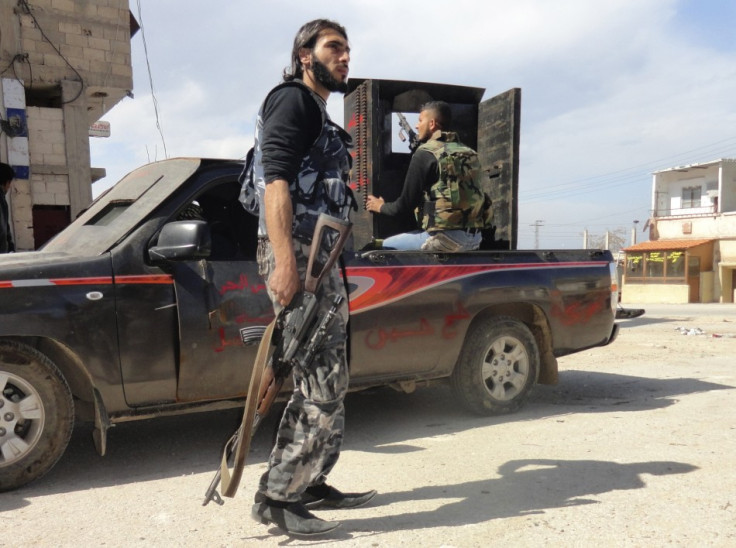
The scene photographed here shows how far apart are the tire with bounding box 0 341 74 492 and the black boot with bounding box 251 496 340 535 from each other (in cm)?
127

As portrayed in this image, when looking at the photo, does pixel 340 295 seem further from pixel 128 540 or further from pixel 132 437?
pixel 132 437

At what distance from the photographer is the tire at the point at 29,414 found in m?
3.14

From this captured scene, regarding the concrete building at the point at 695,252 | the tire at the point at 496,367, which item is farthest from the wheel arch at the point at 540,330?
the concrete building at the point at 695,252

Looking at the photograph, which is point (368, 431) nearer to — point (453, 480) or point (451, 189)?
point (453, 480)

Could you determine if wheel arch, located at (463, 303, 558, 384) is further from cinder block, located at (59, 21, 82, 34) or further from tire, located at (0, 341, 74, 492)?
cinder block, located at (59, 21, 82, 34)

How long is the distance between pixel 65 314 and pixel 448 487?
7.04ft

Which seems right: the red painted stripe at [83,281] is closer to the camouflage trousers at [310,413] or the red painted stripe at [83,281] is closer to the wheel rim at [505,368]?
Result: the camouflage trousers at [310,413]

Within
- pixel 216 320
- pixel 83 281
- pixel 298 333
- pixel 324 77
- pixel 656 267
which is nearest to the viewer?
pixel 298 333

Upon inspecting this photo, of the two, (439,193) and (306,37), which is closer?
(306,37)

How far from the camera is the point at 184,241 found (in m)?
3.26

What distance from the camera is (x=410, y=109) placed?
6.91 metres

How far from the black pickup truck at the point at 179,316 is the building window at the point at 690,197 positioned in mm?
47651

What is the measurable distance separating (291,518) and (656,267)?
138 ft

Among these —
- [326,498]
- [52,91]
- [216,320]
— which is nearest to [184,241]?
[216,320]
